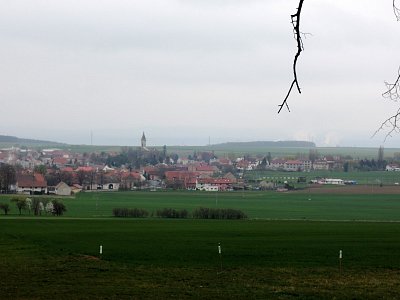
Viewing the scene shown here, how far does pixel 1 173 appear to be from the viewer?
109 meters

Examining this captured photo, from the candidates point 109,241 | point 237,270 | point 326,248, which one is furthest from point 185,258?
point 109,241

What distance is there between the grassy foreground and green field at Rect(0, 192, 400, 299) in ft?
0.08

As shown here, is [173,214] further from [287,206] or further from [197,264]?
[197,264]

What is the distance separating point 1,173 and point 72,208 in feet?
102

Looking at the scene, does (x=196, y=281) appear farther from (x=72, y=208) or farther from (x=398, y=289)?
(x=72, y=208)

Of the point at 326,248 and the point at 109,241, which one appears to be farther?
the point at 109,241

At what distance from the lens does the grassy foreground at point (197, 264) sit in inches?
677

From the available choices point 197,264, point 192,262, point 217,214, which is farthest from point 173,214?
point 197,264

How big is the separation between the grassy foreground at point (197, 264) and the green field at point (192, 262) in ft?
0.08

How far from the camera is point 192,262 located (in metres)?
26.5

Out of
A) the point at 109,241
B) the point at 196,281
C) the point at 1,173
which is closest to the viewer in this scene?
the point at 196,281

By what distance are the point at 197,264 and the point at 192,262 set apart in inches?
34.0

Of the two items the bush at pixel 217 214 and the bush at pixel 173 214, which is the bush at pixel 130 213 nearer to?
the bush at pixel 173 214

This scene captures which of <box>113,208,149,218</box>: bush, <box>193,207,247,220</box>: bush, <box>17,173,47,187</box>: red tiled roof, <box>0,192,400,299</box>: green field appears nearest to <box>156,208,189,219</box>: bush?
<box>193,207,247,220</box>: bush
